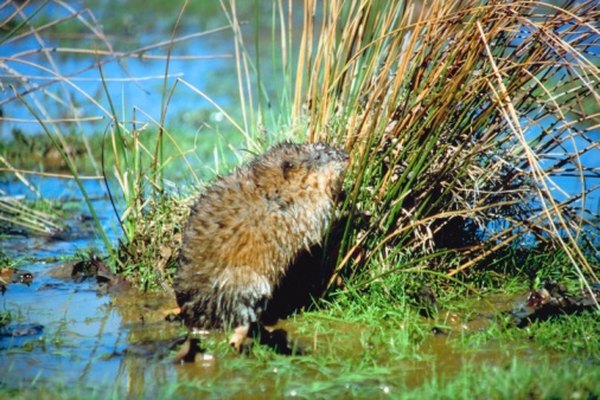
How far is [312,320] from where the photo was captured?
454 cm

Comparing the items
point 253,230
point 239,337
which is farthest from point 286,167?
point 239,337

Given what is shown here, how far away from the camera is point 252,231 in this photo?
168 inches

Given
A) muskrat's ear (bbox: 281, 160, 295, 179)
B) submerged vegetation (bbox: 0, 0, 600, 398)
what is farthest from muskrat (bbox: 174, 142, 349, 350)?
submerged vegetation (bbox: 0, 0, 600, 398)

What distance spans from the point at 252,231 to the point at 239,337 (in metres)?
0.51

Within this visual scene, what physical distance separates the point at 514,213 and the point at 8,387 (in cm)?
291

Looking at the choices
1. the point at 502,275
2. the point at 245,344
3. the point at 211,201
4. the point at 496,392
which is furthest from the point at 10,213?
the point at 496,392

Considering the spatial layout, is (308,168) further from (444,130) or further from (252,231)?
(444,130)

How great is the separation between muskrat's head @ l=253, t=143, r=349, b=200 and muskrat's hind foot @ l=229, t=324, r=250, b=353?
731 millimetres

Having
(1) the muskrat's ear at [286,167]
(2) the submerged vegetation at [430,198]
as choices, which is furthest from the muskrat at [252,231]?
(2) the submerged vegetation at [430,198]

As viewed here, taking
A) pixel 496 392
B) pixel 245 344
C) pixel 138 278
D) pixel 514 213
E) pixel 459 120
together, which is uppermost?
pixel 459 120

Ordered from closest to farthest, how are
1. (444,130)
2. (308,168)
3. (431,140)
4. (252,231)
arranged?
1. (252,231)
2. (308,168)
3. (431,140)
4. (444,130)

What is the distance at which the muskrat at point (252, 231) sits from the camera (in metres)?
4.22

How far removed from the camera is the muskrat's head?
14.6ft

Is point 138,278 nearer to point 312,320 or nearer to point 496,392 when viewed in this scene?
point 312,320
